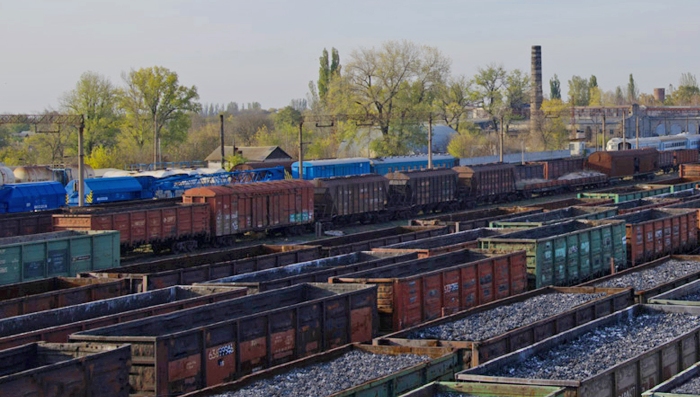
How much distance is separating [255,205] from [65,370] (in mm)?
28677

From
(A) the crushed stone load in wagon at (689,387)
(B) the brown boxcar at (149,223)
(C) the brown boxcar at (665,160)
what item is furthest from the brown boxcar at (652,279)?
(C) the brown boxcar at (665,160)

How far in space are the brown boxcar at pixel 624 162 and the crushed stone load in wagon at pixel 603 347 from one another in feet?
179

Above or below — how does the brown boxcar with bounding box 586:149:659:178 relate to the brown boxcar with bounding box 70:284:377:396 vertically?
above

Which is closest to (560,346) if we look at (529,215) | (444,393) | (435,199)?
(444,393)

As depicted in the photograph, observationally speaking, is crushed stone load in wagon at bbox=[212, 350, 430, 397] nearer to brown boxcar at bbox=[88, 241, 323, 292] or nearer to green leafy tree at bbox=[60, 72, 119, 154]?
brown boxcar at bbox=[88, 241, 323, 292]

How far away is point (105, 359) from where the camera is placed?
41.7ft

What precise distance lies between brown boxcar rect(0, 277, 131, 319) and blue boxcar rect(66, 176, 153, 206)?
89.8 ft

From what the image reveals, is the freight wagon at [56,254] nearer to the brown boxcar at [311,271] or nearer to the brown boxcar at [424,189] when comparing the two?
the brown boxcar at [311,271]

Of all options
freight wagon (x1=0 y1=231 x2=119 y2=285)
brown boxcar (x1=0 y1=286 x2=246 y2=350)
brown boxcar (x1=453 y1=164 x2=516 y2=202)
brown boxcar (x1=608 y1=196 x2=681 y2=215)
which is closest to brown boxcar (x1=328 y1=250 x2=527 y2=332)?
brown boxcar (x1=0 y1=286 x2=246 y2=350)

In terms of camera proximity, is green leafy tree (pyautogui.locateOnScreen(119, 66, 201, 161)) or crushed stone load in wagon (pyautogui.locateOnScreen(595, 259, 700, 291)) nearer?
crushed stone load in wagon (pyautogui.locateOnScreen(595, 259, 700, 291))

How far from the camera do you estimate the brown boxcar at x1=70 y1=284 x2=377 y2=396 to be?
13719 millimetres

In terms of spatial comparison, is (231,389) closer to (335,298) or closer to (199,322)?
(199,322)

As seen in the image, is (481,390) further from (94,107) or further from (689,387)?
(94,107)

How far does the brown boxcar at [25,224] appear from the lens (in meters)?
34.4
